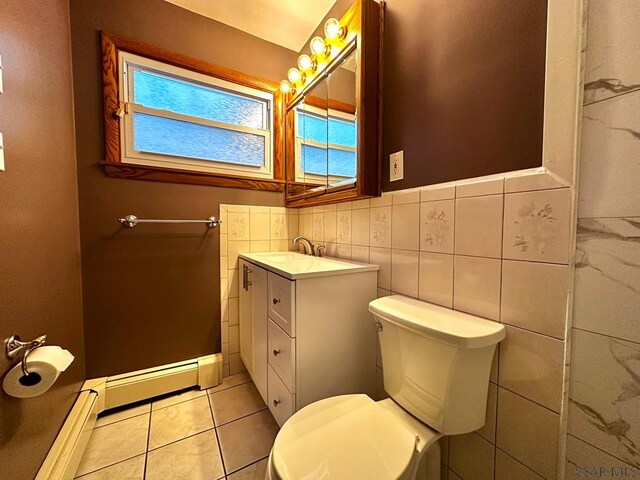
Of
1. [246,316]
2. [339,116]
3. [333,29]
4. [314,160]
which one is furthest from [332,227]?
[333,29]

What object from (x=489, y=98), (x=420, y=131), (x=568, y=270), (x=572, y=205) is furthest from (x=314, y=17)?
(x=568, y=270)

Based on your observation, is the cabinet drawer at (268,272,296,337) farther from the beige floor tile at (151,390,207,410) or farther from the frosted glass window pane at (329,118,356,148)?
the beige floor tile at (151,390,207,410)

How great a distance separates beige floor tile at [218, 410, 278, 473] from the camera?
113cm

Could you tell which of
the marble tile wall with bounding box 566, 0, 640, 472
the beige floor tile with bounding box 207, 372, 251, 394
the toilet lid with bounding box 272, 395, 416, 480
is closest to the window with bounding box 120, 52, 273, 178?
the beige floor tile with bounding box 207, 372, 251, 394

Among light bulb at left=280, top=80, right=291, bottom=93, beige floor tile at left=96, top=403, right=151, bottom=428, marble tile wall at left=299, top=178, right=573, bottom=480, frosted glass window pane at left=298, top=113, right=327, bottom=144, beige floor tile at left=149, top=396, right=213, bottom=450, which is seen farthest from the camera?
light bulb at left=280, top=80, right=291, bottom=93

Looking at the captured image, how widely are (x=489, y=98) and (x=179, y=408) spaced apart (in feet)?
6.75

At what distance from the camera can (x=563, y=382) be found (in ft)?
2.10

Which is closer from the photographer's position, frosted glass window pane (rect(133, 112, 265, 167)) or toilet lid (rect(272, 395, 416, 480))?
toilet lid (rect(272, 395, 416, 480))

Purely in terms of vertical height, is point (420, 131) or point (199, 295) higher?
point (420, 131)

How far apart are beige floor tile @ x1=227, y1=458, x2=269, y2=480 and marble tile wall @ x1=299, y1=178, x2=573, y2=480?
28.6 inches

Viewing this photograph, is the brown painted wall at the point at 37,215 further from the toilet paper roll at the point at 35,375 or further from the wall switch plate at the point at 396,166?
the wall switch plate at the point at 396,166

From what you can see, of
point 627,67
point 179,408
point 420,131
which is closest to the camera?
point 627,67

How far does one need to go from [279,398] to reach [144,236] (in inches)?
46.9

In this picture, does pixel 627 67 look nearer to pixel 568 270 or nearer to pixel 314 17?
pixel 568 270
